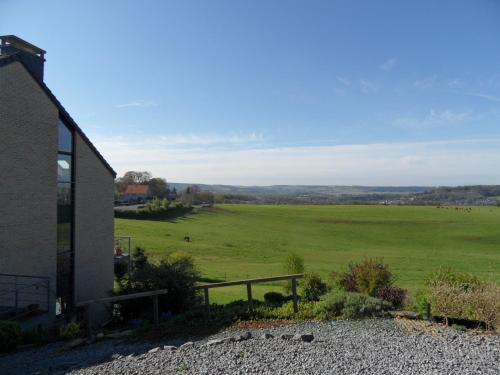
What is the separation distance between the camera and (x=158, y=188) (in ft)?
354

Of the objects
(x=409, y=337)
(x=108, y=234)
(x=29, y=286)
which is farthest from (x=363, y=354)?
(x=108, y=234)

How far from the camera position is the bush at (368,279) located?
15357 millimetres

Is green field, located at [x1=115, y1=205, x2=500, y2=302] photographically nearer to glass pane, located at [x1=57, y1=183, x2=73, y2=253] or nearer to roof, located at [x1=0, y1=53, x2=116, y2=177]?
glass pane, located at [x1=57, y1=183, x2=73, y2=253]

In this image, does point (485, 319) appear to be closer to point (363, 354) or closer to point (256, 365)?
point (363, 354)

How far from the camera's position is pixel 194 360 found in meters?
6.73

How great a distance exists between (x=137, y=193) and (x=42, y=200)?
89571 mm

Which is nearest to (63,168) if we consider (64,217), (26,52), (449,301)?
(64,217)

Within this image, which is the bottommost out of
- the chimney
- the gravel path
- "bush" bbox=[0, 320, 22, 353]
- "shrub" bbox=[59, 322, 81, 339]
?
"shrub" bbox=[59, 322, 81, 339]

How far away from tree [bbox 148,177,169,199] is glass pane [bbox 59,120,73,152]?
8980 cm

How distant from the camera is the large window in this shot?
50.0ft

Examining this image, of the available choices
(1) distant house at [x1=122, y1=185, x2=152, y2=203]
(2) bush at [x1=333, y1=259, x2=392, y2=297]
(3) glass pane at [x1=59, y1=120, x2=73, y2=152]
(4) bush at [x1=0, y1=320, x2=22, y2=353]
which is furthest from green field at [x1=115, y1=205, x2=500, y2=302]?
(1) distant house at [x1=122, y1=185, x2=152, y2=203]

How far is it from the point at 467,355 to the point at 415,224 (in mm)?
74969

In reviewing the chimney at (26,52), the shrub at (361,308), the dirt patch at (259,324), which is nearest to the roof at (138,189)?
the chimney at (26,52)

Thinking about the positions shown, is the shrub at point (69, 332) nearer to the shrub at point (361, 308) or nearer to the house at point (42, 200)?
the house at point (42, 200)
